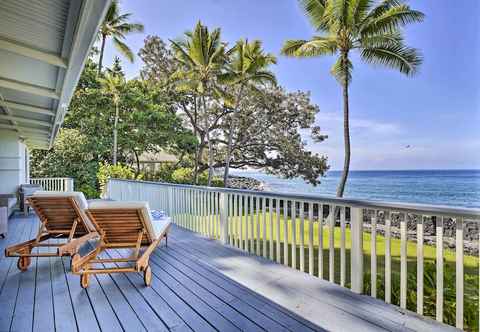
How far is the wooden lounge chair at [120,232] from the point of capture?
127 inches

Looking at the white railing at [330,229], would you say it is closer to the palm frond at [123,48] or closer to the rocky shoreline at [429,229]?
the rocky shoreline at [429,229]

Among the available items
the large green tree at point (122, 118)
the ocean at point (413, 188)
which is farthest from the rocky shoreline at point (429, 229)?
the large green tree at point (122, 118)

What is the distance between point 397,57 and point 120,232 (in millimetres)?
10876

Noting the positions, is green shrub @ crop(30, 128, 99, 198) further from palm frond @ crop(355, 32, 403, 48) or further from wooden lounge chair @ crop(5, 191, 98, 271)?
palm frond @ crop(355, 32, 403, 48)

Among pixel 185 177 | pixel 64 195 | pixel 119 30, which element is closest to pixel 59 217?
pixel 64 195

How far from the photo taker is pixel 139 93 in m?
17.7

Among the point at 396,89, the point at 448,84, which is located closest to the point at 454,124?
the point at 448,84

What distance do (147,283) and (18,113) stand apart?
6.41 meters

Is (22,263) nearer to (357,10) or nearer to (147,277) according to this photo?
(147,277)

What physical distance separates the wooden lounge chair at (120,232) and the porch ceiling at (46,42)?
1.71 metres

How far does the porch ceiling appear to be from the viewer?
8.51 ft

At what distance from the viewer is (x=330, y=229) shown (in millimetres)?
3332

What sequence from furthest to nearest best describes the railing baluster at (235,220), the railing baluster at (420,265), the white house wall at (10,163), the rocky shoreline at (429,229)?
the rocky shoreline at (429,229) → the white house wall at (10,163) → the railing baluster at (235,220) → the railing baluster at (420,265)

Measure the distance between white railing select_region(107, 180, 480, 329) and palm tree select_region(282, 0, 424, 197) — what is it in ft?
21.9
